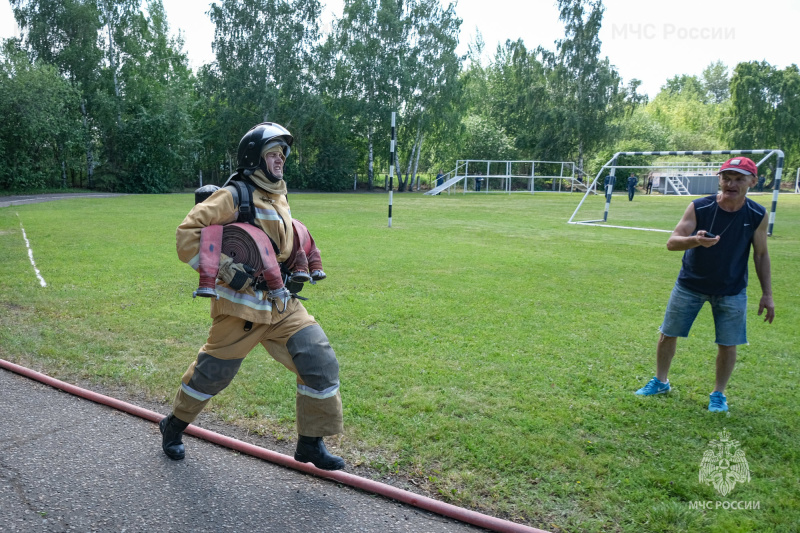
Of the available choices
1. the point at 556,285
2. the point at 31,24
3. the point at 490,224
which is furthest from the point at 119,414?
the point at 31,24

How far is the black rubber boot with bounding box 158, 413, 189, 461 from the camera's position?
12.0 feet

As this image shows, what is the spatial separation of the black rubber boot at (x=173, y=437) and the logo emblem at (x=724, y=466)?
3236mm

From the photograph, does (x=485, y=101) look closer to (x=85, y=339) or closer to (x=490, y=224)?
(x=490, y=224)

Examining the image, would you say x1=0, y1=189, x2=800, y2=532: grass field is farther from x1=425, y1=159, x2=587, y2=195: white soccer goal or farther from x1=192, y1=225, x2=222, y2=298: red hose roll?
x1=425, y1=159, x2=587, y2=195: white soccer goal

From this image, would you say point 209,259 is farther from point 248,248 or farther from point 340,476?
point 340,476

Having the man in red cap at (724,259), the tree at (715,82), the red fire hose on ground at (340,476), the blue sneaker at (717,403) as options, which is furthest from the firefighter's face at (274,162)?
the tree at (715,82)

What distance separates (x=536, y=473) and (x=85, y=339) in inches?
203

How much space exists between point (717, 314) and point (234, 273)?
3.74 metres

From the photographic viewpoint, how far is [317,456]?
347 centimetres

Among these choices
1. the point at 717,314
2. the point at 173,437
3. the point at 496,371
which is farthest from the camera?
the point at 496,371

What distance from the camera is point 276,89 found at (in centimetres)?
4238

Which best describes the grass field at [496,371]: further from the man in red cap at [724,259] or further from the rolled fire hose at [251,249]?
the rolled fire hose at [251,249]

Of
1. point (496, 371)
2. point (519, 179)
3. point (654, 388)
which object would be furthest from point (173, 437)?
point (519, 179)

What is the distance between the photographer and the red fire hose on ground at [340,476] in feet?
10.0
